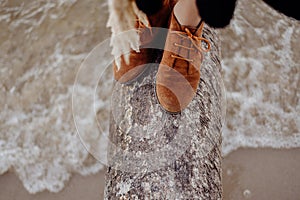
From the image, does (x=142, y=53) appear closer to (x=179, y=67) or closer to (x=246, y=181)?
(x=179, y=67)

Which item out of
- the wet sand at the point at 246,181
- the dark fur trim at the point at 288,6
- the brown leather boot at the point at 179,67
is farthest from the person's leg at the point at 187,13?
the wet sand at the point at 246,181

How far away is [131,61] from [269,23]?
1.30 m

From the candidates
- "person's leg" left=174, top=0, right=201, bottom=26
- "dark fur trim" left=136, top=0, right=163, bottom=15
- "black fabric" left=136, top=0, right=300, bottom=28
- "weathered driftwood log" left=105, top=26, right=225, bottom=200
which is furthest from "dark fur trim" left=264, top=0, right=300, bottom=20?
"weathered driftwood log" left=105, top=26, right=225, bottom=200

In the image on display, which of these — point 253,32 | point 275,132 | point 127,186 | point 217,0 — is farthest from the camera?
point 253,32

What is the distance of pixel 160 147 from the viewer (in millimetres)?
1150

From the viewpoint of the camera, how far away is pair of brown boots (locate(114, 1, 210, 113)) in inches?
43.7

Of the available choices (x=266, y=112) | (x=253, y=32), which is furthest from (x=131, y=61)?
(x=253, y=32)

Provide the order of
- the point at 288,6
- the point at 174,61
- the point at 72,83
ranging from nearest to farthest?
1. the point at 288,6
2. the point at 174,61
3. the point at 72,83

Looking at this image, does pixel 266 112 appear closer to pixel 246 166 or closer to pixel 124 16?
pixel 246 166

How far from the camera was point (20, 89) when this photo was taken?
2.02m

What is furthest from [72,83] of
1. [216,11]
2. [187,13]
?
[216,11]

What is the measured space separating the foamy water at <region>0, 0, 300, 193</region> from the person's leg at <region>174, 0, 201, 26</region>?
0.93 metres

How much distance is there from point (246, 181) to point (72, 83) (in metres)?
1.07

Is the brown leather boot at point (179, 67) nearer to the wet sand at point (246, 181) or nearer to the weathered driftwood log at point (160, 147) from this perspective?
the weathered driftwood log at point (160, 147)
